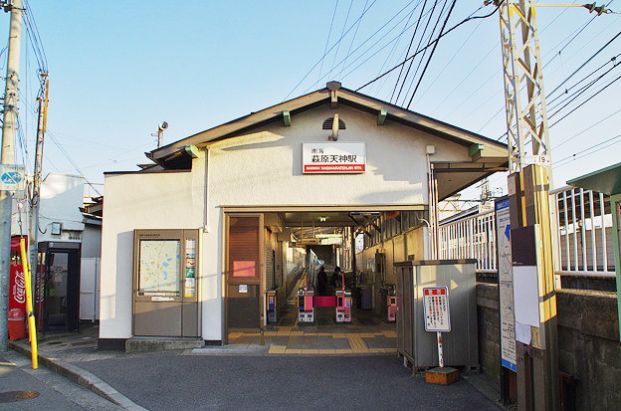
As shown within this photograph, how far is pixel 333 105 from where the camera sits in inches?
414

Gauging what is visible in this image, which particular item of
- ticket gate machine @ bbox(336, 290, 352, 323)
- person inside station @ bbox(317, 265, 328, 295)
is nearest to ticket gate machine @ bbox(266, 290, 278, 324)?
ticket gate machine @ bbox(336, 290, 352, 323)

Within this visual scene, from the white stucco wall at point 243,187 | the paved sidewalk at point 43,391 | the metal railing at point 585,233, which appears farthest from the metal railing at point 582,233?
the paved sidewalk at point 43,391

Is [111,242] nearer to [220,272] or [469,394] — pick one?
[220,272]

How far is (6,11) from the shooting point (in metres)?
11.8

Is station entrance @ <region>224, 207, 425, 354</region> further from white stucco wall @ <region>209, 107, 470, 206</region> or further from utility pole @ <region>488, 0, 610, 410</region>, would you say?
utility pole @ <region>488, 0, 610, 410</region>

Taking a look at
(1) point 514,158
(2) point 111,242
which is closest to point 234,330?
(2) point 111,242

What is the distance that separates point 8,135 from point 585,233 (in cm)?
1159

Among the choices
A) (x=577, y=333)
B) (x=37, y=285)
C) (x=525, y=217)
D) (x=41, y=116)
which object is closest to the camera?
(x=577, y=333)

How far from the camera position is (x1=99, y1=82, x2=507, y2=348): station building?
10.3 metres

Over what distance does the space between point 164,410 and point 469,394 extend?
4.02m

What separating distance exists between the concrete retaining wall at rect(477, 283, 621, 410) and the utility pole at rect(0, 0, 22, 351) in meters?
11.1

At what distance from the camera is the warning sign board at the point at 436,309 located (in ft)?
24.8

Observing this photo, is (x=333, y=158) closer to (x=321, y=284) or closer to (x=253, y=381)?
(x=253, y=381)

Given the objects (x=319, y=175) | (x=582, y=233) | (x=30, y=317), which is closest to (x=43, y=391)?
(x=30, y=317)
